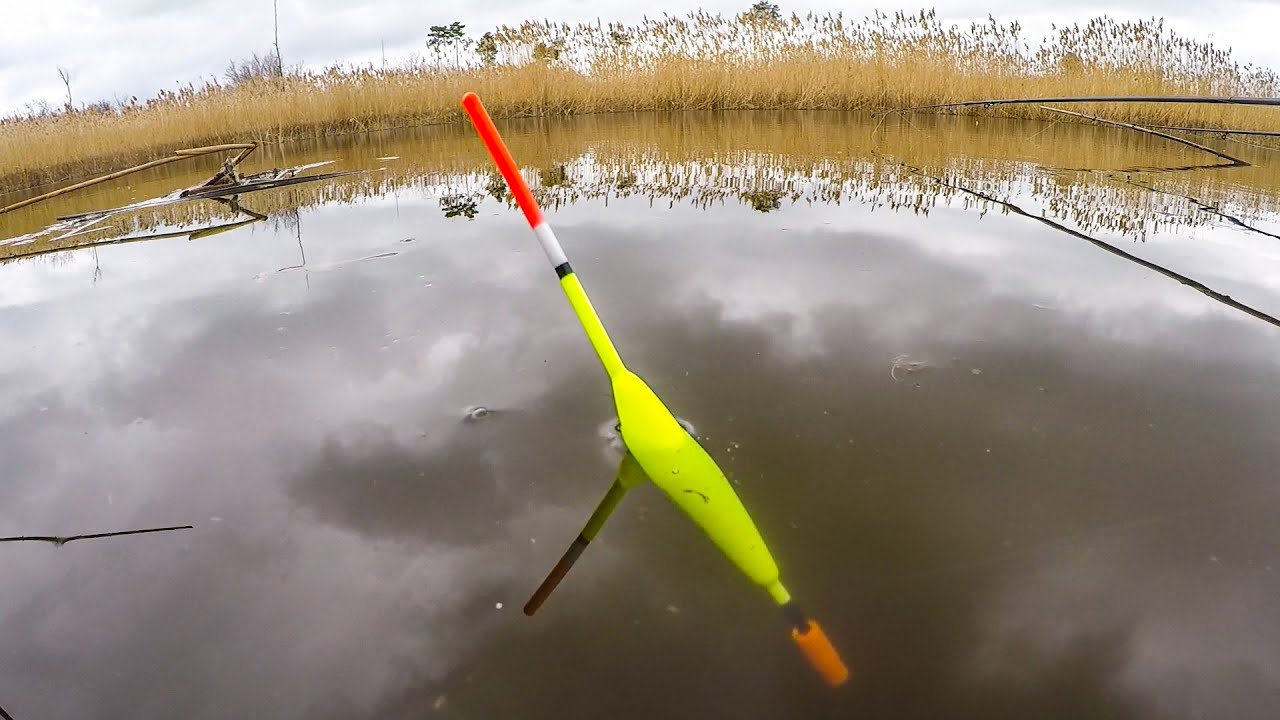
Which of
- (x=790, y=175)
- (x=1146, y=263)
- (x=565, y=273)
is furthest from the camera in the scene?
(x=790, y=175)

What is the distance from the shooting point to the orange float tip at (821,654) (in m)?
0.90

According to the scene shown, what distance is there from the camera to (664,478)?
4.31 feet

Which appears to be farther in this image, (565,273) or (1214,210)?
(1214,210)

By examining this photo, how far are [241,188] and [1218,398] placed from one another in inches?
196

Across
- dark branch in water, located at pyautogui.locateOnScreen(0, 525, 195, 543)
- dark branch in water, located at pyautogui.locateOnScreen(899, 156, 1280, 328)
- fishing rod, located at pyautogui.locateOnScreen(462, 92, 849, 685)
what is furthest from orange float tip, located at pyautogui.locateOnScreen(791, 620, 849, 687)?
dark branch in water, located at pyautogui.locateOnScreen(899, 156, 1280, 328)

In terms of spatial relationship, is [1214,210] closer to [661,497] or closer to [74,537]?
[661,497]

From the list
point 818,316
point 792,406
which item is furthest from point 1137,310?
point 792,406

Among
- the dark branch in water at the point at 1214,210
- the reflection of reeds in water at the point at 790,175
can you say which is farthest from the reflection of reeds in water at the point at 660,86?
the dark branch in water at the point at 1214,210

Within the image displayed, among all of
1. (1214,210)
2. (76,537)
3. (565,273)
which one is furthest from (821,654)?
(1214,210)

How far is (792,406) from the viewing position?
155 centimetres

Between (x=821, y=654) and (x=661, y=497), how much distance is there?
43 centimetres

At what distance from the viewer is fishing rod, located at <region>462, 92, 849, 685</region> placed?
3.43ft

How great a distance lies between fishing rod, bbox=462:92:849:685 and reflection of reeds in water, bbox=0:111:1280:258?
220cm

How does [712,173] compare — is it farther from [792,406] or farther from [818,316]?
[792,406]
